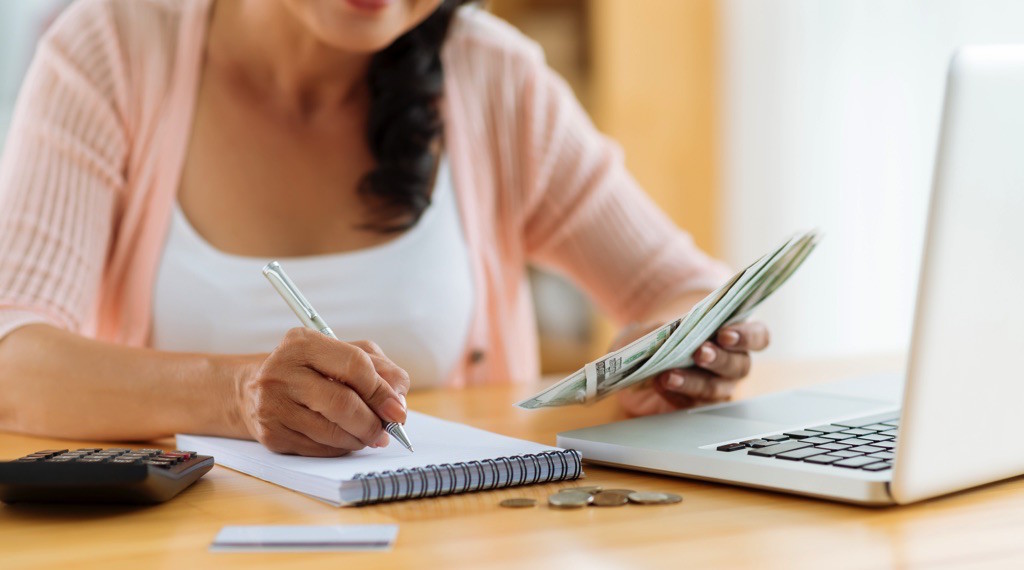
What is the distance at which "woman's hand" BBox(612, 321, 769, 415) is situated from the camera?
38.3 inches

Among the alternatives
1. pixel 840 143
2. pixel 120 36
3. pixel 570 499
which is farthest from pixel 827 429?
pixel 840 143

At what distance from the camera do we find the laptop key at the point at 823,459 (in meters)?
0.67

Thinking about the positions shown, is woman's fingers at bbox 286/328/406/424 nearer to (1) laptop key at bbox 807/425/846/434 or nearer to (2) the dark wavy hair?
(1) laptop key at bbox 807/425/846/434

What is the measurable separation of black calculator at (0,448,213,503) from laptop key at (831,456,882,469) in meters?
0.42

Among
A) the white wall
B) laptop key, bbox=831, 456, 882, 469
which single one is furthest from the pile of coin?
the white wall

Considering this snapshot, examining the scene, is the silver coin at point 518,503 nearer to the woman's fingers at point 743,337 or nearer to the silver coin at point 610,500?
the silver coin at point 610,500

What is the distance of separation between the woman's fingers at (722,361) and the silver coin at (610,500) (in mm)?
315

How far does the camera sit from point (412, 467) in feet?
2.24

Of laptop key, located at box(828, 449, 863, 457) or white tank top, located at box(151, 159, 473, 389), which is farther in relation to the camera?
white tank top, located at box(151, 159, 473, 389)

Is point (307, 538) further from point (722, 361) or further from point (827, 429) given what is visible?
point (722, 361)

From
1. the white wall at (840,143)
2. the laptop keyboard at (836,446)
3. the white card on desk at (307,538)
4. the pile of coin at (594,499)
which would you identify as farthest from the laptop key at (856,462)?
the white wall at (840,143)

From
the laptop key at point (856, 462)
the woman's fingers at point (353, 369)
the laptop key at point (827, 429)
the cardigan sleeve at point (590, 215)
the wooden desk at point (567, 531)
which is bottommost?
the wooden desk at point (567, 531)

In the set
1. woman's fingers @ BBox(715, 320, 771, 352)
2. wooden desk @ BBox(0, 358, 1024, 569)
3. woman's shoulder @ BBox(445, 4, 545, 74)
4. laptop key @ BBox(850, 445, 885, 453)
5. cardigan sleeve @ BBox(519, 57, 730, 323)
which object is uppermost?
woman's shoulder @ BBox(445, 4, 545, 74)

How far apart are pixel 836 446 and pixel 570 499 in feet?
0.62
